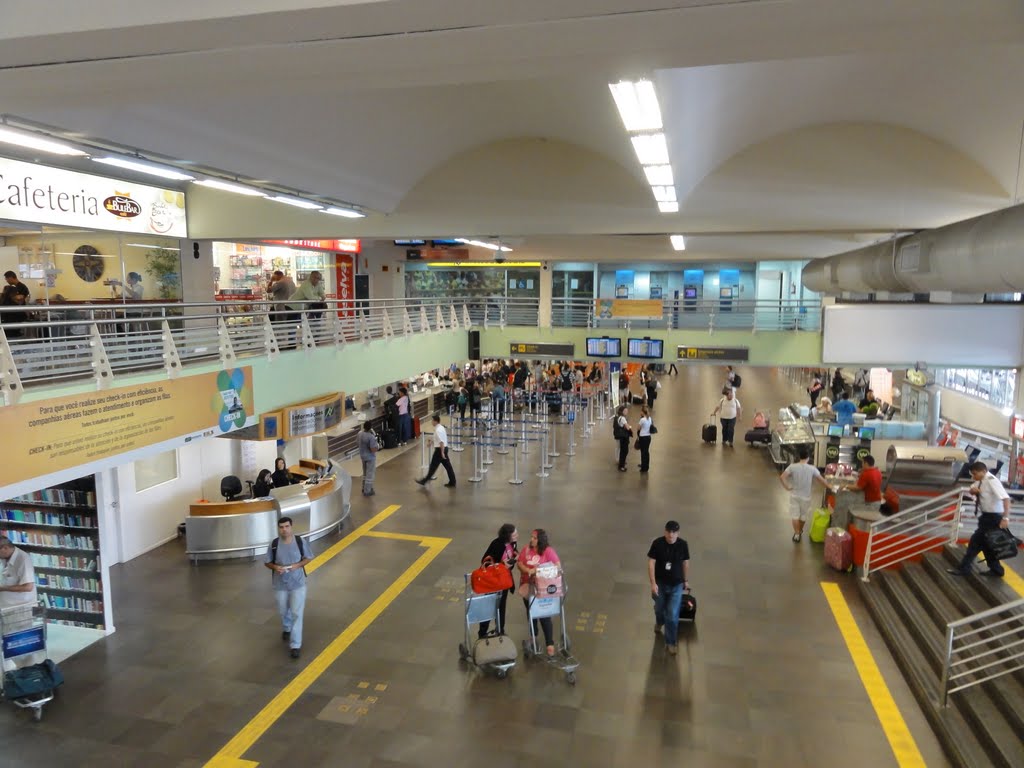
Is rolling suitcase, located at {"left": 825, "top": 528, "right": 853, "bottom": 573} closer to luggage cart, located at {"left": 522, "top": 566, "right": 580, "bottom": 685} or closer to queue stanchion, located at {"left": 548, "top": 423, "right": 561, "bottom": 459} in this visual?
luggage cart, located at {"left": 522, "top": 566, "right": 580, "bottom": 685}

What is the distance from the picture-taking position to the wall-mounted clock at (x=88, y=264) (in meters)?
12.0

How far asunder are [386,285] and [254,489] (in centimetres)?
1301

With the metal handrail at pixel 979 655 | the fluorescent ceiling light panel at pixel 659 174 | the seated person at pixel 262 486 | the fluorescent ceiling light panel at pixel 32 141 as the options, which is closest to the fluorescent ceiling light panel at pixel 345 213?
the fluorescent ceiling light panel at pixel 32 141

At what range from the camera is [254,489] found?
39.7 feet

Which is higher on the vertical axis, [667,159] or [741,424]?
[667,159]

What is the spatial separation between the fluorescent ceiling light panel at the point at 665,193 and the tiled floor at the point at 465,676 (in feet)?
18.0

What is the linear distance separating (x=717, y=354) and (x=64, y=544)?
49.9ft

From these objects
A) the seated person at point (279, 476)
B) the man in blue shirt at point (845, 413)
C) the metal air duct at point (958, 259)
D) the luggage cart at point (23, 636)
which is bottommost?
the luggage cart at point (23, 636)

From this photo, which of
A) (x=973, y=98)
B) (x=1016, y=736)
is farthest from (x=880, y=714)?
(x=973, y=98)

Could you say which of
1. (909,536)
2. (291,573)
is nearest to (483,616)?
(291,573)

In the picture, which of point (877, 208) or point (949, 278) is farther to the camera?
point (877, 208)

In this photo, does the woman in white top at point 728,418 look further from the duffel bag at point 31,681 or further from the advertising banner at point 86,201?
the duffel bag at point 31,681

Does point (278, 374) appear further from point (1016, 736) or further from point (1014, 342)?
point (1014, 342)

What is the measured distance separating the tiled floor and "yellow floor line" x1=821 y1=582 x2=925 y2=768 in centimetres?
10
